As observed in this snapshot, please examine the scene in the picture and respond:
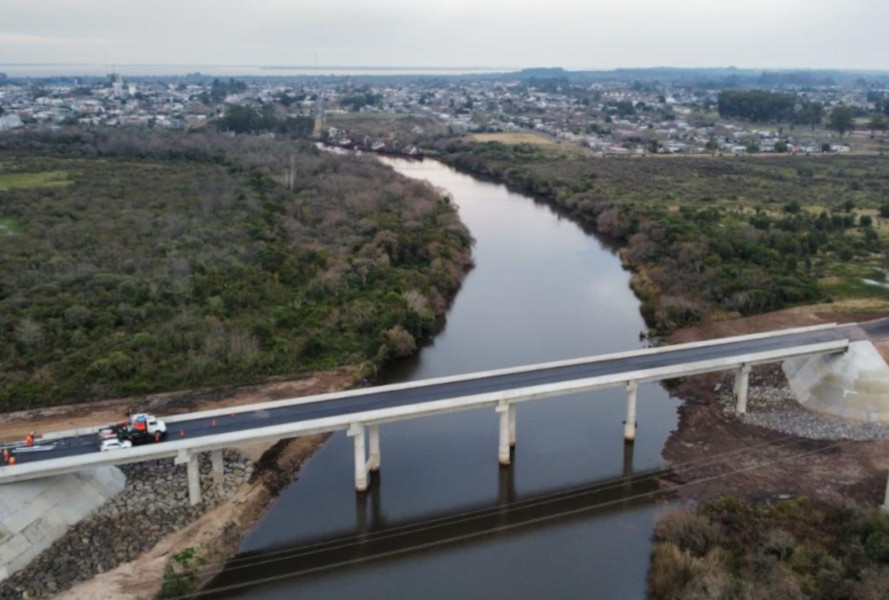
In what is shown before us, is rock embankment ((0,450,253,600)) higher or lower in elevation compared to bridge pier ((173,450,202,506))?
lower

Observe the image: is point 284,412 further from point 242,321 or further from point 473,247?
point 473,247

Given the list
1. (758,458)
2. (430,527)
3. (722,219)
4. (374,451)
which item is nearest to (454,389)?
(374,451)

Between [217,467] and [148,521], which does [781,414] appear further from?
[148,521]

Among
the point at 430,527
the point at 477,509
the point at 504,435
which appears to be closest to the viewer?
the point at 430,527

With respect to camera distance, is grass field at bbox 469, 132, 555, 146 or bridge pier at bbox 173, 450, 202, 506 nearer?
bridge pier at bbox 173, 450, 202, 506

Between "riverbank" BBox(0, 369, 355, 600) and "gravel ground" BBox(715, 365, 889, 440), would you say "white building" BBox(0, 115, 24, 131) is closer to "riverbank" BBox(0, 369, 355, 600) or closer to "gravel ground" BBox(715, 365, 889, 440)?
"riverbank" BBox(0, 369, 355, 600)

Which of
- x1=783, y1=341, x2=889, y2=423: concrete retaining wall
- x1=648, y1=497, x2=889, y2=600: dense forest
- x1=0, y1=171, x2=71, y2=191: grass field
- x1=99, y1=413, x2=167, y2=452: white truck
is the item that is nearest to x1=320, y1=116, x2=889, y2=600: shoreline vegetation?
x1=648, y1=497, x2=889, y2=600: dense forest

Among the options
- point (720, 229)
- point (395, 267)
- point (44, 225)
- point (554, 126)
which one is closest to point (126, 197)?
point (44, 225)
